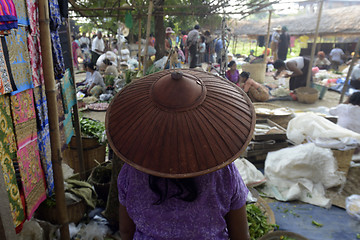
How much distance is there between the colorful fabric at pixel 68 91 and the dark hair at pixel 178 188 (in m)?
1.87

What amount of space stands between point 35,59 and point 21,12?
0.33m

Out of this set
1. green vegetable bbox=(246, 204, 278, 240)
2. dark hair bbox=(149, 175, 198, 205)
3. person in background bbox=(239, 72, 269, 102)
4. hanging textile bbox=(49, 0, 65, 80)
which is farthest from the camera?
person in background bbox=(239, 72, 269, 102)

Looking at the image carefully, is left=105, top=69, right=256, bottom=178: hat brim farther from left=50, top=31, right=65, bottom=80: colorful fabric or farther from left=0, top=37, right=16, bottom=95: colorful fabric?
left=50, top=31, right=65, bottom=80: colorful fabric

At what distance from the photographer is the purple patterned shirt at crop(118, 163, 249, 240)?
39.1 inches

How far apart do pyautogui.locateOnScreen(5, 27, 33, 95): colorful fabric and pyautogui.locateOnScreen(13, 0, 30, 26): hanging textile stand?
0.05 metres

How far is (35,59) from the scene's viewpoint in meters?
1.80

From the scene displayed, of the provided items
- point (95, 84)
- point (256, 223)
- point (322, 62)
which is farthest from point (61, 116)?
point (322, 62)

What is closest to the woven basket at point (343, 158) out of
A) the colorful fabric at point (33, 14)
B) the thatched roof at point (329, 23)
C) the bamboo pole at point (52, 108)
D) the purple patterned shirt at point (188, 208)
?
the purple patterned shirt at point (188, 208)

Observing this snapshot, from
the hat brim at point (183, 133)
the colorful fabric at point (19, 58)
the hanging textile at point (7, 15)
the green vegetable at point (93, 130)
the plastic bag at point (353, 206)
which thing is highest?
the hanging textile at point (7, 15)

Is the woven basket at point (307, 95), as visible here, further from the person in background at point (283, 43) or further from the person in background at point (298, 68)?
the person in background at point (283, 43)

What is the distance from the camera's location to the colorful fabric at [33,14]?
5.51 ft

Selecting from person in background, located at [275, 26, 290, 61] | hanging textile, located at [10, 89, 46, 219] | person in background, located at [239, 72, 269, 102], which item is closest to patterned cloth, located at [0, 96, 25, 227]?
hanging textile, located at [10, 89, 46, 219]

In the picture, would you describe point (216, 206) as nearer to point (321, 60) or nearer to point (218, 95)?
point (218, 95)

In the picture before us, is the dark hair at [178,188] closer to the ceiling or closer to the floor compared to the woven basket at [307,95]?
closer to the ceiling
